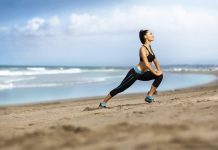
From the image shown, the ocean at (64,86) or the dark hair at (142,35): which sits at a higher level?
the dark hair at (142,35)

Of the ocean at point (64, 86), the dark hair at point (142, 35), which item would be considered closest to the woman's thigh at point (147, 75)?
the dark hair at point (142, 35)

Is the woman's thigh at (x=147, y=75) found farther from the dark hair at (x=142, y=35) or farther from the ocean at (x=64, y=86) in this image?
the ocean at (x=64, y=86)

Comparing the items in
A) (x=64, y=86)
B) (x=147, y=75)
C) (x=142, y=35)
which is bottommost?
(x=147, y=75)

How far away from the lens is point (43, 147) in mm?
4273

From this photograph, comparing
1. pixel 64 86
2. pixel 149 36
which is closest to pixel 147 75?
pixel 149 36

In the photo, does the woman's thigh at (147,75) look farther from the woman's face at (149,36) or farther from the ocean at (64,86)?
the ocean at (64,86)

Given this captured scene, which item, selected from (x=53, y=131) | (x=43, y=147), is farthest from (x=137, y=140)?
(x=53, y=131)

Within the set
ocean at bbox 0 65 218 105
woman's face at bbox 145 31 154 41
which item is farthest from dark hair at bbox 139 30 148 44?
ocean at bbox 0 65 218 105

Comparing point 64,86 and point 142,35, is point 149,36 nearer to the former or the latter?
point 142,35

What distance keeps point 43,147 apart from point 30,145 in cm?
23

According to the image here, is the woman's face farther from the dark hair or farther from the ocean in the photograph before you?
the ocean

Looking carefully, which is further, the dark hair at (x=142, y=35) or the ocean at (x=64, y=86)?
the ocean at (x=64, y=86)

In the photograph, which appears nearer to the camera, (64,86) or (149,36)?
(149,36)

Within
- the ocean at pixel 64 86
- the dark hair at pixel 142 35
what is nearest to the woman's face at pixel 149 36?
the dark hair at pixel 142 35
